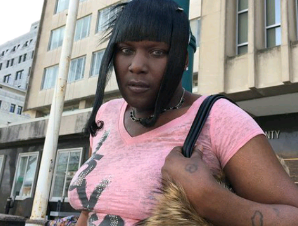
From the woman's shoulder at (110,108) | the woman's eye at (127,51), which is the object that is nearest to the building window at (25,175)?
the woman's shoulder at (110,108)

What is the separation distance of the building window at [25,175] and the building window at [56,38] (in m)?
7.94

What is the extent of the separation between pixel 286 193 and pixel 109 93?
16.9 m

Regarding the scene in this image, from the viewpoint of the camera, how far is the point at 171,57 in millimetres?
1192

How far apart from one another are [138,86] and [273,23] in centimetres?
1020

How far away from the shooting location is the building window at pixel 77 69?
20469 mm

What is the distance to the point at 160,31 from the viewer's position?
3.98 ft

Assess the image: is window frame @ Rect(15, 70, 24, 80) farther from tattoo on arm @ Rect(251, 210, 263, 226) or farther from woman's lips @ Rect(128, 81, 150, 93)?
tattoo on arm @ Rect(251, 210, 263, 226)

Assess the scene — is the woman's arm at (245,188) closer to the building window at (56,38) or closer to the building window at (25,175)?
the building window at (25,175)

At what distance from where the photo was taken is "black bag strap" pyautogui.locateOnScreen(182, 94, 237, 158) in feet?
3.43

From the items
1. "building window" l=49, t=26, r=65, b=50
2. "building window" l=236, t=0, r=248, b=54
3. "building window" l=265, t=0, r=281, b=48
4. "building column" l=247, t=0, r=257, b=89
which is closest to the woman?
"building column" l=247, t=0, r=257, b=89

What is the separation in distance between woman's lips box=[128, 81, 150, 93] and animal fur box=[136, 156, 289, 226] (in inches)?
14.4

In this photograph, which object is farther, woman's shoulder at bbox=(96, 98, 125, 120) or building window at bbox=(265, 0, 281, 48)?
building window at bbox=(265, 0, 281, 48)

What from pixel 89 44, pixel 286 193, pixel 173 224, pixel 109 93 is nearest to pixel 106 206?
pixel 173 224

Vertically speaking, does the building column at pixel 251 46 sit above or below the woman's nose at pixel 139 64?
above
